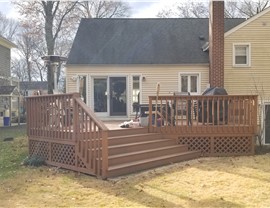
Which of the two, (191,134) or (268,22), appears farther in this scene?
(268,22)

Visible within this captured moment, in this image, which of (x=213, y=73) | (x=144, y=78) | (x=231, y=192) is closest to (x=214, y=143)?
(x=231, y=192)

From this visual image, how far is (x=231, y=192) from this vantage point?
5488 millimetres

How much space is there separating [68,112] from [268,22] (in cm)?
1035

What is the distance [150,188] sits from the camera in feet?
19.0

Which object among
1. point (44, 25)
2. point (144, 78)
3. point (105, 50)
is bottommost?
point (144, 78)

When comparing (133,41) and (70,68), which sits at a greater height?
(133,41)

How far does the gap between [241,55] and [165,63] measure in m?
3.22

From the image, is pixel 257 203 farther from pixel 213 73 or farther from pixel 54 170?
pixel 213 73

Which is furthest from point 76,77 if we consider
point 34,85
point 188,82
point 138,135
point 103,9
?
point 34,85

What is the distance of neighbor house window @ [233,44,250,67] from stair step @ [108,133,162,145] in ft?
23.0

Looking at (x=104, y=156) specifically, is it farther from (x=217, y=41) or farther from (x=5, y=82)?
(x=5, y=82)

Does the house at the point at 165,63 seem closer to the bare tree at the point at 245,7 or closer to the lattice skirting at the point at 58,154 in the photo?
the lattice skirting at the point at 58,154

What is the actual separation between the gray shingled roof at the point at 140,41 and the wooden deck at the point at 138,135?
5.66 m

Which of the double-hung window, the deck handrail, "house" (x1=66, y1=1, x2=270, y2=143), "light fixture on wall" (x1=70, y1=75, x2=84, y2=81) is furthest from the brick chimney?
"light fixture on wall" (x1=70, y1=75, x2=84, y2=81)
